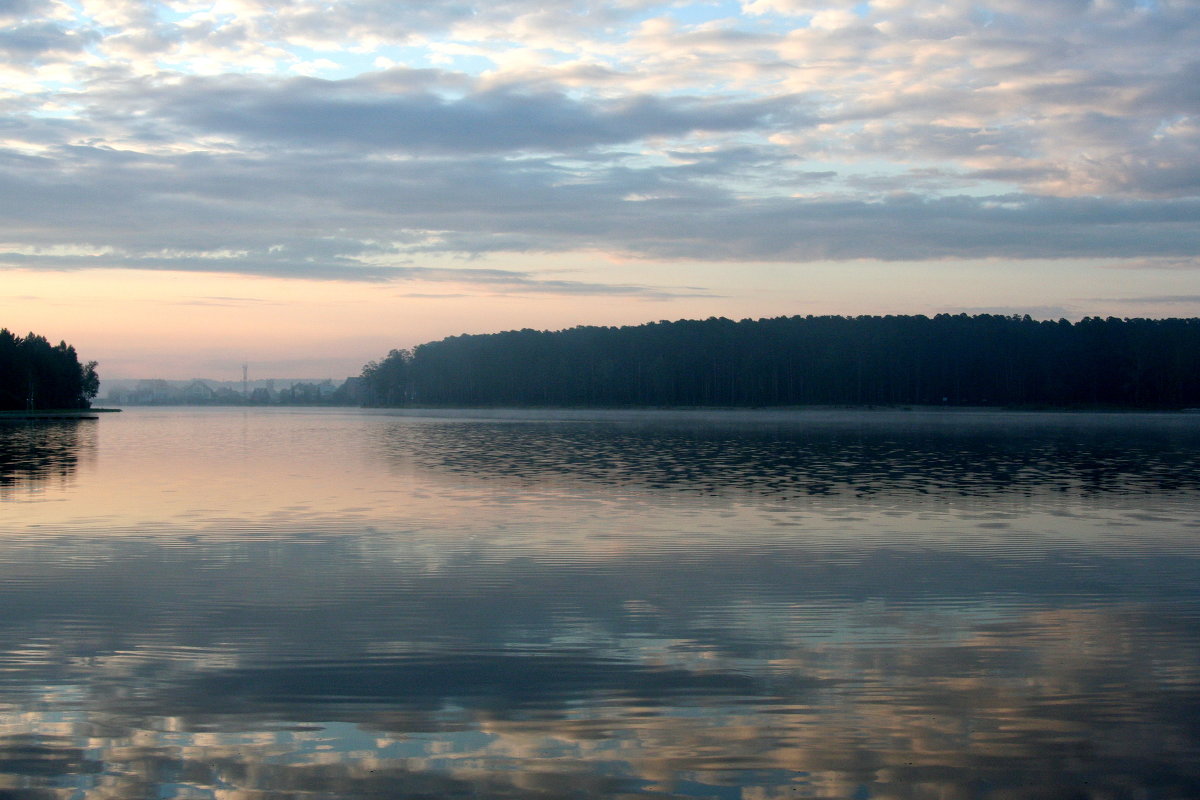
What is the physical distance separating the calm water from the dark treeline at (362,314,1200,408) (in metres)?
135

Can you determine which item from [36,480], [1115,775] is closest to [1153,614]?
[1115,775]

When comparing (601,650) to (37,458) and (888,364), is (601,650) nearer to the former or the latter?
(37,458)

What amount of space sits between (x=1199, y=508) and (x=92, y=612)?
2139cm

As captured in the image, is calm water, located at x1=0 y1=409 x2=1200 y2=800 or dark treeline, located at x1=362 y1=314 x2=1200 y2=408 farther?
dark treeline, located at x1=362 y1=314 x2=1200 y2=408

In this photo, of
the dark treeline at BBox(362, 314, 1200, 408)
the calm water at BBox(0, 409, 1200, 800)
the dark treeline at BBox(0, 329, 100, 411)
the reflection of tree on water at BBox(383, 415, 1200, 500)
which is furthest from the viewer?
the dark treeline at BBox(362, 314, 1200, 408)

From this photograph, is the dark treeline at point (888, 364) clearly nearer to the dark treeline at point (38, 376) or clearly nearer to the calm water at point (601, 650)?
the dark treeline at point (38, 376)

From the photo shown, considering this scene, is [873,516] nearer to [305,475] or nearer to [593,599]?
[593,599]

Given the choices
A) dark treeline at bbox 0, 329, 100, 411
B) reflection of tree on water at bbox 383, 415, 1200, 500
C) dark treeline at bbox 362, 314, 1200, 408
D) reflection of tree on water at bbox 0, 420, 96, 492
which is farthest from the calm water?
dark treeline at bbox 362, 314, 1200, 408

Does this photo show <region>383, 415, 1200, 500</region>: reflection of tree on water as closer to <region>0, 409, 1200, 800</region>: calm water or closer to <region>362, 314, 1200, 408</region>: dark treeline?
<region>0, 409, 1200, 800</region>: calm water

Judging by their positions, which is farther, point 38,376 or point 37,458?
point 38,376

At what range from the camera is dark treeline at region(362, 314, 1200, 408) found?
477ft

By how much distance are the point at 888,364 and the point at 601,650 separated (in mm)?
156237

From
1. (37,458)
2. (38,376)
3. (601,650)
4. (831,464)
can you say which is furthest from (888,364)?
(601,650)

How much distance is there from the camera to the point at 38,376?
132 meters
